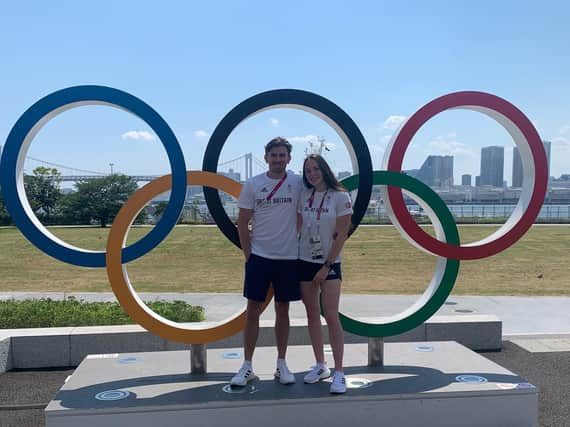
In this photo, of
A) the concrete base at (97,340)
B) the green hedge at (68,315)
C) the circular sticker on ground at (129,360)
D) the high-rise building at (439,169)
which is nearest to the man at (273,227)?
the circular sticker on ground at (129,360)

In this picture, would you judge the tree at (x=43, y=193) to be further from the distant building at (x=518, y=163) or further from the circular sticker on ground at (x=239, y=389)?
the circular sticker on ground at (x=239, y=389)

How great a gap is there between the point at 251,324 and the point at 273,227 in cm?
82

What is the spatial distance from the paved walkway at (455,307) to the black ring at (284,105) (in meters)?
3.14

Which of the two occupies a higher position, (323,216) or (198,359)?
(323,216)

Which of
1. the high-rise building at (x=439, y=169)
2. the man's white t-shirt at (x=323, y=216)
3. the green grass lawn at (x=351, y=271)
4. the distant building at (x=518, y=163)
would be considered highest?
the high-rise building at (x=439, y=169)

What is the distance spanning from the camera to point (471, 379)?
434 centimetres

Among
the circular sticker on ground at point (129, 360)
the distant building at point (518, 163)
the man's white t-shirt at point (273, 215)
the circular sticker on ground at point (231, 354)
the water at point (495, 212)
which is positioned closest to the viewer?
the man's white t-shirt at point (273, 215)

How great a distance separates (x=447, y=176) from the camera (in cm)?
6688

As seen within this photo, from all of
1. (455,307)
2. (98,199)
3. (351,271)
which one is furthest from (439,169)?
(455,307)

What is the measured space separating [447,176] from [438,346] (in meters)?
64.8

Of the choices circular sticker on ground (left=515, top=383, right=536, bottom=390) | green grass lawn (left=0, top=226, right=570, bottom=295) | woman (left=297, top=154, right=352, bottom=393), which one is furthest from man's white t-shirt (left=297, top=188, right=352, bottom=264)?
green grass lawn (left=0, top=226, right=570, bottom=295)

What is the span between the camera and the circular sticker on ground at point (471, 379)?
14.1ft

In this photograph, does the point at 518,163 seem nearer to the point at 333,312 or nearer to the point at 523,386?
the point at 523,386

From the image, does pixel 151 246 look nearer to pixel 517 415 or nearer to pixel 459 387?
pixel 459 387
